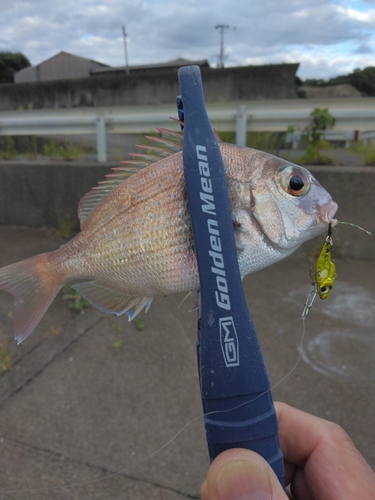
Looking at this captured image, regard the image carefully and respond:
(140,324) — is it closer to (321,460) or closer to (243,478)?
(321,460)

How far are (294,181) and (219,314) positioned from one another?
12.7 inches

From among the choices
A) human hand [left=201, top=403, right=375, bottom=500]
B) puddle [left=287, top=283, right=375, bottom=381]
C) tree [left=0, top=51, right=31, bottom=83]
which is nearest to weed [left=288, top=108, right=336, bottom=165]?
puddle [left=287, top=283, right=375, bottom=381]

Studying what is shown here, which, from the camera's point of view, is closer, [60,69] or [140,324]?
[140,324]

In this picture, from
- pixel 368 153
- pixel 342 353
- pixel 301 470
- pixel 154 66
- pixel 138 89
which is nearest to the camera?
pixel 301 470

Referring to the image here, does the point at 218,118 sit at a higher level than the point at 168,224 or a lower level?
higher

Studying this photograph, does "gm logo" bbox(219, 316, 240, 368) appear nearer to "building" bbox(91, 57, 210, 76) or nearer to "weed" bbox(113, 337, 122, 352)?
"weed" bbox(113, 337, 122, 352)

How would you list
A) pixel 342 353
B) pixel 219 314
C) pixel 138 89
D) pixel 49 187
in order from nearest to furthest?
1. pixel 219 314
2. pixel 342 353
3. pixel 49 187
4. pixel 138 89

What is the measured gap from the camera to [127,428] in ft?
7.75

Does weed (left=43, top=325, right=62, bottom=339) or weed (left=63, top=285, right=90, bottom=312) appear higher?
weed (left=63, top=285, right=90, bottom=312)

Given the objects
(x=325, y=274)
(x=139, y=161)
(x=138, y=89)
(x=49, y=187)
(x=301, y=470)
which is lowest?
(x=301, y=470)

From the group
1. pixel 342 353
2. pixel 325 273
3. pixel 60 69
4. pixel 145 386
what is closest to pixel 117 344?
pixel 145 386

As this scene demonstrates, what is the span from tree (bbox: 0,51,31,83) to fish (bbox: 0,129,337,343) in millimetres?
27249

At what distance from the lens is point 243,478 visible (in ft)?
2.72

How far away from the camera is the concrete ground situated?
6.93 ft
